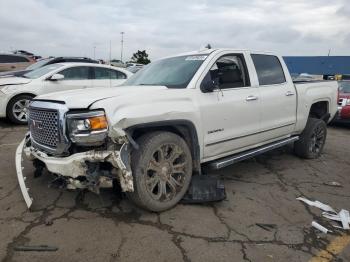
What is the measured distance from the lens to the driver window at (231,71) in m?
4.66

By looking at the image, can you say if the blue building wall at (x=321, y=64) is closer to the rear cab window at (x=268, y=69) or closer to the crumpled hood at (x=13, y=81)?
the rear cab window at (x=268, y=69)

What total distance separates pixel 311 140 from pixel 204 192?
3.19 m

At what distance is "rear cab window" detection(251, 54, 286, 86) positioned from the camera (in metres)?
5.34

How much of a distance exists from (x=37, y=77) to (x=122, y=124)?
22.1ft

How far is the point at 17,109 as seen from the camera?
890 cm

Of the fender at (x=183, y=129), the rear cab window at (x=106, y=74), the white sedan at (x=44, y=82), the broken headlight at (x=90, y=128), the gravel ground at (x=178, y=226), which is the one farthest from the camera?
the rear cab window at (x=106, y=74)

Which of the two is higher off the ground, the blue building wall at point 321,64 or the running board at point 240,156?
the blue building wall at point 321,64

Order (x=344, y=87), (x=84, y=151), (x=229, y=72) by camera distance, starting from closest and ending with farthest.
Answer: (x=84, y=151)
(x=229, y=72)
(x=344, y=87)

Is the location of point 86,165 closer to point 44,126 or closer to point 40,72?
point 44,126

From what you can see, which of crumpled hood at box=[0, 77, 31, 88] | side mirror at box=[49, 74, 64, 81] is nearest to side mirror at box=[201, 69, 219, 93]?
side mirror at box=[49, 74, 64, 81]

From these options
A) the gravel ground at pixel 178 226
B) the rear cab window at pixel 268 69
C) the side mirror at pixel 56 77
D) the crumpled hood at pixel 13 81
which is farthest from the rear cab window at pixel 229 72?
the crumpled hood at pixel 13 81

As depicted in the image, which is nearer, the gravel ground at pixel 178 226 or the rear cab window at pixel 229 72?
the gravel ground at pixel 178 226

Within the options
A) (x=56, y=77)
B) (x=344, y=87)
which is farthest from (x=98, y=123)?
(x=344, y=87)

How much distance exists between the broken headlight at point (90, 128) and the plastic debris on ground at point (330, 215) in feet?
7.99
